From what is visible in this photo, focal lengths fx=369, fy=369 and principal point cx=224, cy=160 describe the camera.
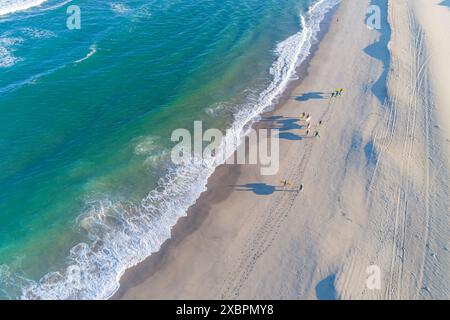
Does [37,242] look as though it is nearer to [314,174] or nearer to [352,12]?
[314,174]

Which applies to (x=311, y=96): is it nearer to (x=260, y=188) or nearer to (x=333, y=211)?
(x=260, y=188)

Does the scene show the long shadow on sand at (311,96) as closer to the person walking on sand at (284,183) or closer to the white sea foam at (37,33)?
the person walking on sand at (284,183)

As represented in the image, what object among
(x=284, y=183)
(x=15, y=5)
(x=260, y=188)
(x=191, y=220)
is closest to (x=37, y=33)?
(x=15, y=5)

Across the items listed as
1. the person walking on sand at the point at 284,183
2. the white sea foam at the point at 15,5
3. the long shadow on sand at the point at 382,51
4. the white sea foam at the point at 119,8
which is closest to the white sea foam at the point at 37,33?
the white sea foam at the point at 15,5

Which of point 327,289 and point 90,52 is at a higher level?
point 90,52

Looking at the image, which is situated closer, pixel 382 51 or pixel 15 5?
pixel 382 51

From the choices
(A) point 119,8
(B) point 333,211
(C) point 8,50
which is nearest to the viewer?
(B) point 333,211
